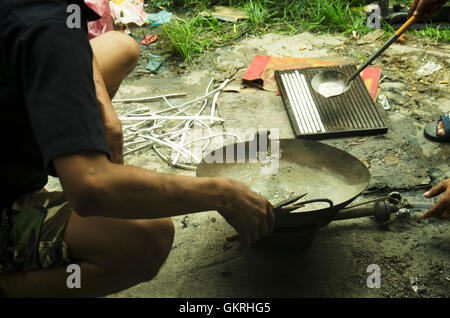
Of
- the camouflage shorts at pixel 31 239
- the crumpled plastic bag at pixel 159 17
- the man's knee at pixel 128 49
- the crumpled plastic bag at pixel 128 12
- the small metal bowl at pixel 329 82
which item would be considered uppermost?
the man's knee at pixel 128 49

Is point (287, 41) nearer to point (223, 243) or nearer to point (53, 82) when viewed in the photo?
point (223, 243)

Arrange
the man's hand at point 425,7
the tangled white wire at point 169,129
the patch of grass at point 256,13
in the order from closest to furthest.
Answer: the man's hand at point 425,7
the tangled white wire at point 169,129
the patch of grass at point 256,13

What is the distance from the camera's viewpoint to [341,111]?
10.4 ft

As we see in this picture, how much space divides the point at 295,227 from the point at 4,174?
117cm

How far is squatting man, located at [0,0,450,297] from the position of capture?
4.00 ft

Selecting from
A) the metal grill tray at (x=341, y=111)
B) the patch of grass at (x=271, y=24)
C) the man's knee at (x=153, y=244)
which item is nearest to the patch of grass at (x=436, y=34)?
Result: the patch of grass at (x=271, y=24)

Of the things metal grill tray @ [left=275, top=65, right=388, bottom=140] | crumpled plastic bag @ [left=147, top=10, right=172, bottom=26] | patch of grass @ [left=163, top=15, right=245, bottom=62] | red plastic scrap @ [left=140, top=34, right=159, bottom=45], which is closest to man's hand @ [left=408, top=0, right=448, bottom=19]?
metal grill tray @ [left=275, top=65, right=388, bottom=140]

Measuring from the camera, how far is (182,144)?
299 centimetres

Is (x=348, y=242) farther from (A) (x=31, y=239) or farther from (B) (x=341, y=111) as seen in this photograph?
(A) (x=31, y=239)

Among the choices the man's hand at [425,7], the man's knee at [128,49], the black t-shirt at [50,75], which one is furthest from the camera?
the man's hand at [425,7]

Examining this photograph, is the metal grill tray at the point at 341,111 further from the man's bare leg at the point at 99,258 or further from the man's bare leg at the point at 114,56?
the man's bare leg at the point at 99,258

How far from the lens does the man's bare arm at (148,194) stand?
1.26m

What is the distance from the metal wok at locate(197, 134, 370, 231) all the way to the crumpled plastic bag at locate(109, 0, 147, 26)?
2.63 meters

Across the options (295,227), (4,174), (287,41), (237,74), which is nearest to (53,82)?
(4,174)
